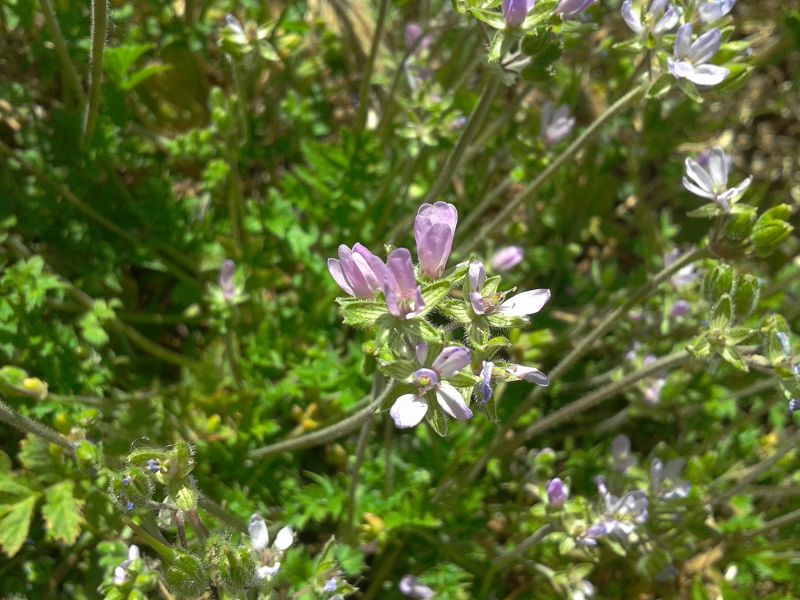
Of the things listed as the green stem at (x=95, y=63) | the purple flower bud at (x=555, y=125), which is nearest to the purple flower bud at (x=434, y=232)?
the green stem at (x=95, y=63)

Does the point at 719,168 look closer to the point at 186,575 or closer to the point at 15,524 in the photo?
the point at 186,575

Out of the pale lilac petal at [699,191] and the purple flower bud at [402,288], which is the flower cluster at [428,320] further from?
the pale lilac petal at [699,191]

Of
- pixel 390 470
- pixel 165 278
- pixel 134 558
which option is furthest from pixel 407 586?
pixel 165 278

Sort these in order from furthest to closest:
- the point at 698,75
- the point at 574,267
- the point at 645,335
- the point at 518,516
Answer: the point at 574,267, the point at 645,335, the point at 518,516, the point at 698,75

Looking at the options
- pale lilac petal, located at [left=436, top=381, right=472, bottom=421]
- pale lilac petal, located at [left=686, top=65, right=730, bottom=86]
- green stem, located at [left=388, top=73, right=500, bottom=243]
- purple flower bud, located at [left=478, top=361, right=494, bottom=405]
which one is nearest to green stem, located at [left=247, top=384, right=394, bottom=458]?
pale lilac petal, located at [left=436, top=381, right=472, bottom=421]

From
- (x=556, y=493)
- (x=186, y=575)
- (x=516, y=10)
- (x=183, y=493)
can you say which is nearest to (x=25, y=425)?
(x=183, y=493)

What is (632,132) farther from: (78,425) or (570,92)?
(78,425)

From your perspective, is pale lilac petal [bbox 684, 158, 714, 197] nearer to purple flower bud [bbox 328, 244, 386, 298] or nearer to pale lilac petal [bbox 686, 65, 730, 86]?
pale lilac petal [bbox 686, 65, 730, 86]
